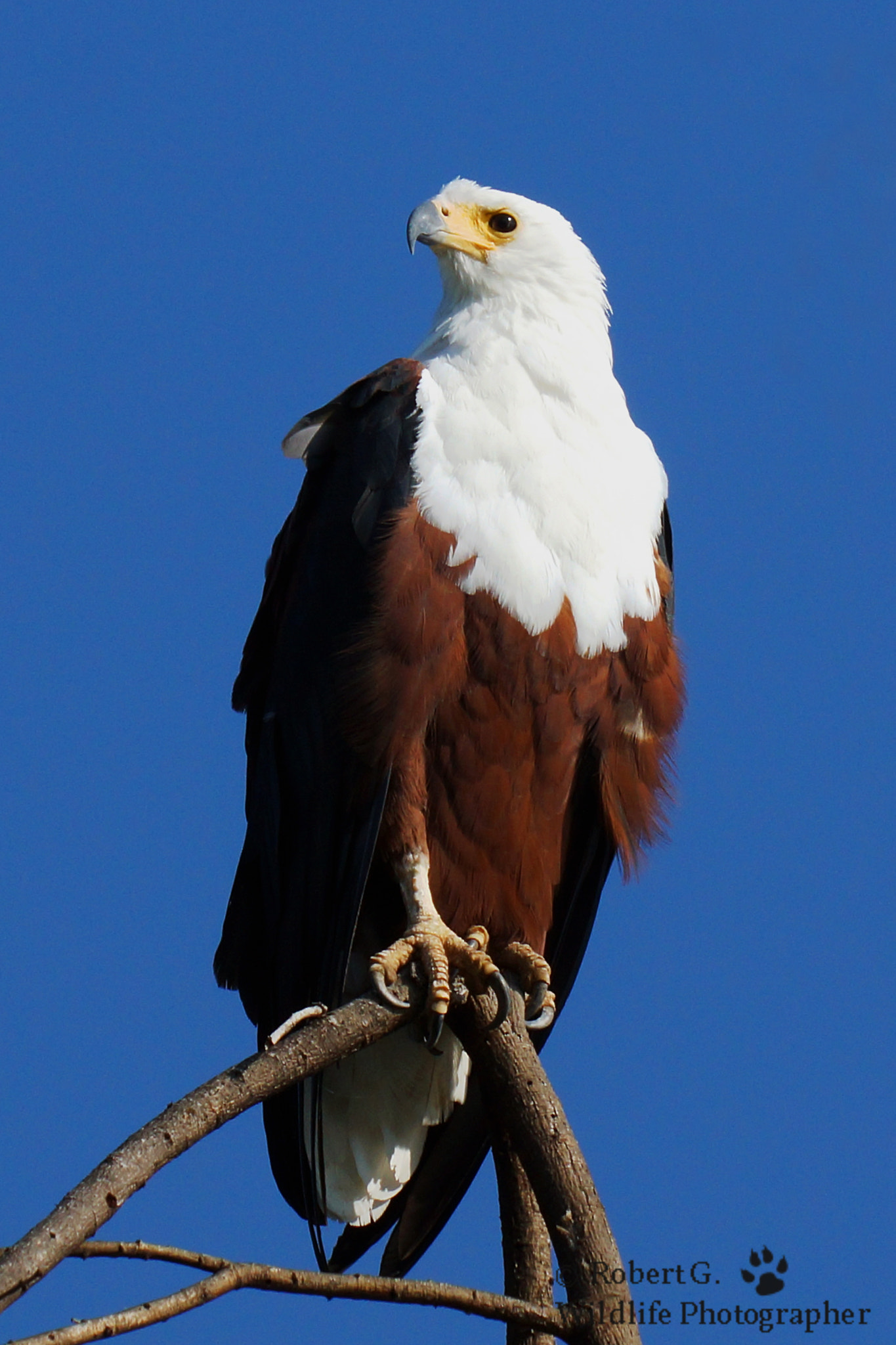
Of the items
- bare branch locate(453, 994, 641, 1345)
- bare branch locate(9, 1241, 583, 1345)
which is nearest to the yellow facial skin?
bare branch locate(453, 994, 641, 1345)

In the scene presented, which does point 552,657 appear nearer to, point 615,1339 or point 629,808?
point 629,808

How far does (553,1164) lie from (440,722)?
1.28 metres

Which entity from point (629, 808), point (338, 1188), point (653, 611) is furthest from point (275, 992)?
point (653, 611)

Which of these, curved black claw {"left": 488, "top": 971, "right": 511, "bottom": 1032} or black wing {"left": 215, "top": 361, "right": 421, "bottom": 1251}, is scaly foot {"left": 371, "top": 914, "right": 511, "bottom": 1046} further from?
black wing {"left": 215, "top": 361, "right": 421, "bottom": 1251}

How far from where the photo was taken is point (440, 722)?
4.37m

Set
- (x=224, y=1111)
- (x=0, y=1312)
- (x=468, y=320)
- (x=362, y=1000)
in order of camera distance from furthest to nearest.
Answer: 1. (x=468, y=320)
2. (x=362, y=1000)
3. (x=224, y=1111)
4. (x=0, y=1312)

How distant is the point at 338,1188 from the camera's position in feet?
15.4

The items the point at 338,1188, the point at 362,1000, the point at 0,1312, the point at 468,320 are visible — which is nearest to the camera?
the point at 0,1312

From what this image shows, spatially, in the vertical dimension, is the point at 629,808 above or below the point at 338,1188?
above

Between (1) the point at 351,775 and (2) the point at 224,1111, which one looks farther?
(1) the point at 351,775

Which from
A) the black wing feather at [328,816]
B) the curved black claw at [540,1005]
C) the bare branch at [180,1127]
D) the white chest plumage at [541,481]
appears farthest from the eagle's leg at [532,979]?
the white chest plumage at [541,481]

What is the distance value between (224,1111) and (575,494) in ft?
6.93

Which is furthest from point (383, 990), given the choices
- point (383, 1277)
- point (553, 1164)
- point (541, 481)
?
point (541, 481)

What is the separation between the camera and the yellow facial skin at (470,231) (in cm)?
521
